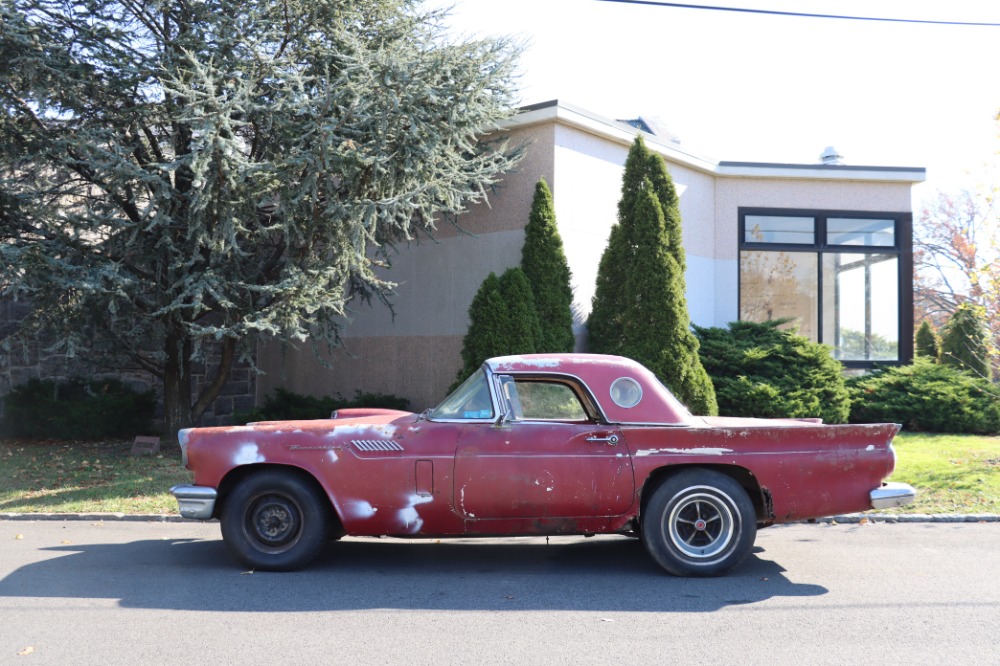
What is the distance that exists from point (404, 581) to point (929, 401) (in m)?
11.4

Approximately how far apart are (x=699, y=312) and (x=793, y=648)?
12.0m

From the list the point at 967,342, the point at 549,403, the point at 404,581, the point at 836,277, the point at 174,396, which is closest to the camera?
the point at 404,581

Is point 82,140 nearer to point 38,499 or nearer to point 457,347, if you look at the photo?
point 38,499

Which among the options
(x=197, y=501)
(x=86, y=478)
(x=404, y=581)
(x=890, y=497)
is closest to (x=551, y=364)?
(x=404, y=581)

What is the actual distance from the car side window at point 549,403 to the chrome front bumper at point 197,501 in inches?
96.5

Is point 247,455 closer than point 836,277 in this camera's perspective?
Yes

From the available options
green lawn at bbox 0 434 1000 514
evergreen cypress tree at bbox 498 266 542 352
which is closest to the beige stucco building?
evergreen cypress tree at bbox 498 266 542 352

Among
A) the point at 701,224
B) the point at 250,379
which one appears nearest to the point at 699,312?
the point at 701,224

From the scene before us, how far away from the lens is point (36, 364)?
1502cm

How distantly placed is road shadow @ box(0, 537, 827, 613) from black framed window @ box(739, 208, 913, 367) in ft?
34.3

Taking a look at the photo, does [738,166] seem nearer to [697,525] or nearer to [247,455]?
[697,525]

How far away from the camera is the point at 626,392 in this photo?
644 centimetres

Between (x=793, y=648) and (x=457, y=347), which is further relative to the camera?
(x=457, y=347)

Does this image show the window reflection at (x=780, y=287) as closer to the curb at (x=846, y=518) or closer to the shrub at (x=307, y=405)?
the shrub at (x=307, y=405)
